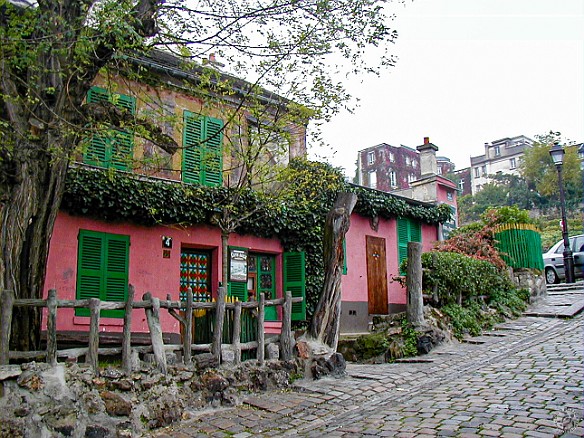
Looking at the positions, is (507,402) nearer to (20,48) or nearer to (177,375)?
(177,375)

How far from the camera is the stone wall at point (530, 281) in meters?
16.3

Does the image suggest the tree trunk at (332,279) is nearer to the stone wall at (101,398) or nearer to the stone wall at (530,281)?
the stone wall at (101,398)

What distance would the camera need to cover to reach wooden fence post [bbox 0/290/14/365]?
236 inches

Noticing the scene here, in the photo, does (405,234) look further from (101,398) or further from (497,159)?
(497,159)

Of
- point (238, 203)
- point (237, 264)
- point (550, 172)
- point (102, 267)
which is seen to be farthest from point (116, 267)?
point (550, 172)

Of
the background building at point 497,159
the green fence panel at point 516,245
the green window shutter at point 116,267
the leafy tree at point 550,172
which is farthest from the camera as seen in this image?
the background building at point 497,159

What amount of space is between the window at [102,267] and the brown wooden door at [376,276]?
7.03m

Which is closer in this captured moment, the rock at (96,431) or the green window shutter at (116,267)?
the rock at (96,431)

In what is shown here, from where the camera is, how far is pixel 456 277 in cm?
1348

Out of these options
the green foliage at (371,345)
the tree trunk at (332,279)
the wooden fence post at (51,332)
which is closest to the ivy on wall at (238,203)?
the tree trunk at (332,279)

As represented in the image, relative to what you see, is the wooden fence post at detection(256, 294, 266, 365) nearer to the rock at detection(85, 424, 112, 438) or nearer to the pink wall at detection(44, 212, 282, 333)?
the rock at detection(85, 424, 112, 438)

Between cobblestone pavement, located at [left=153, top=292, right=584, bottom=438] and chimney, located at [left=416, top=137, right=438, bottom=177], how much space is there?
11720 millimetres

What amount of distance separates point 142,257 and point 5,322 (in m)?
5.90

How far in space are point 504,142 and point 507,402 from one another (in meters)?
64.4
